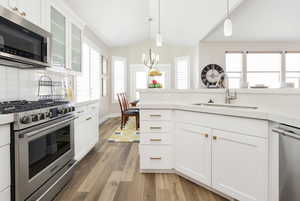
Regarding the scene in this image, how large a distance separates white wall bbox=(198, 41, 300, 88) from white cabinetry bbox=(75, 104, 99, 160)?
440 centimetres

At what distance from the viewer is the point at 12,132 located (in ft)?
4.26

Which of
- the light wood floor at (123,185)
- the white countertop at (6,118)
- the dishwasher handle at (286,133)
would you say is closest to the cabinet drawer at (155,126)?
the light wood floor at (123,185)

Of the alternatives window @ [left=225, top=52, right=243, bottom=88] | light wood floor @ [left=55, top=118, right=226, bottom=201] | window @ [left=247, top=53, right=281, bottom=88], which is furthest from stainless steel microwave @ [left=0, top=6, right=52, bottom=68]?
window @ [left=247, top=53, right=281, bottom=88]

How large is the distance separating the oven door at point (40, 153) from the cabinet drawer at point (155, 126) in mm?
908

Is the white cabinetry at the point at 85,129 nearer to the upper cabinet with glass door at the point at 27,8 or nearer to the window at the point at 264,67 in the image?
the upper cabinet with glass door at the point at 27,8

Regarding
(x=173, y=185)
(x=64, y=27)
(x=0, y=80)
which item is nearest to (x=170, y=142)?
(x=173, y=185)

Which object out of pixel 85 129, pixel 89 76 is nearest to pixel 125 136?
pixel 85 129

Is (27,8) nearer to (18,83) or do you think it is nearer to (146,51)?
(18,83)

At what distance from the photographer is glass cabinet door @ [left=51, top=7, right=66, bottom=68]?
7.91 ft

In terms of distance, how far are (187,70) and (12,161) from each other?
6.50 m

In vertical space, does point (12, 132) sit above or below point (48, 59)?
below

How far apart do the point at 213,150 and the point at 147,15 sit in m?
4.63

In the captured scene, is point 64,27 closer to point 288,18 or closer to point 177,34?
point 177,34

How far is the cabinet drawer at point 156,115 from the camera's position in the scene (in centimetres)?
233
